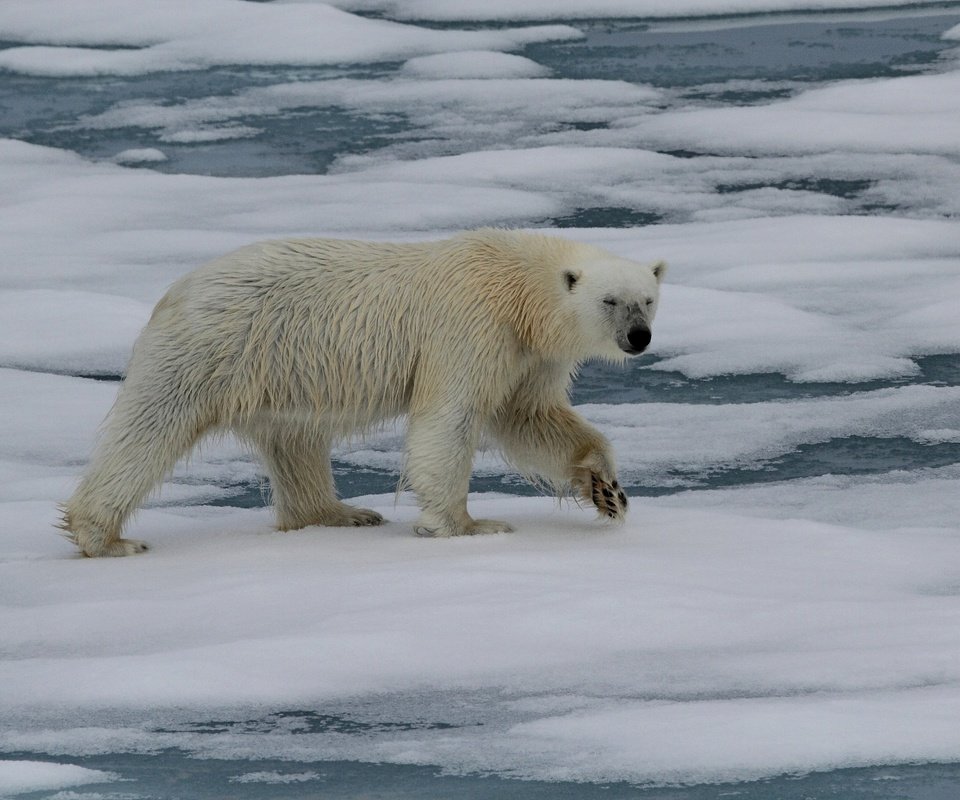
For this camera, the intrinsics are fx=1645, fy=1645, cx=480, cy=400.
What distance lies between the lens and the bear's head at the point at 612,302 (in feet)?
15.5

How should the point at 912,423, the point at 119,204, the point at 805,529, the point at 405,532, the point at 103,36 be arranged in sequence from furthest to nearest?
the point at 103,36
the point at 119,204
the point at 912,423
the point at 405,532
the point at 805,529

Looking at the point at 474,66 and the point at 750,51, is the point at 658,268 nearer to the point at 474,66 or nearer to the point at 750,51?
the point at 474,66

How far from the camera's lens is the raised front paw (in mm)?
4941

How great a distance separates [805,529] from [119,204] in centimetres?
632

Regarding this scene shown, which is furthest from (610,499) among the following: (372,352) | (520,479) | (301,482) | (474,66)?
(474,66)

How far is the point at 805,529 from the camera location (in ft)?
15.6

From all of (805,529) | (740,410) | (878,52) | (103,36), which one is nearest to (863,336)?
(740,410)

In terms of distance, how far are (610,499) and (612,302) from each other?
613mm

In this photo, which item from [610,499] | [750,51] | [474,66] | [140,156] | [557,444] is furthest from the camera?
[750,51]

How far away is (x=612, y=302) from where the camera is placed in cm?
474

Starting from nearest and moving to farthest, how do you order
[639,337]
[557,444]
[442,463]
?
[639,337], [442,463], [557,444]

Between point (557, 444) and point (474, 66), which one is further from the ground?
point (474, 66)

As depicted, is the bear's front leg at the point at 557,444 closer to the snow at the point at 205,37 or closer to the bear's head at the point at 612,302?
A: the bear's head at the point at 612,302

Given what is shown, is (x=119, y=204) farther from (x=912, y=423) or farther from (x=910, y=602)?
(x=910, y=602)
